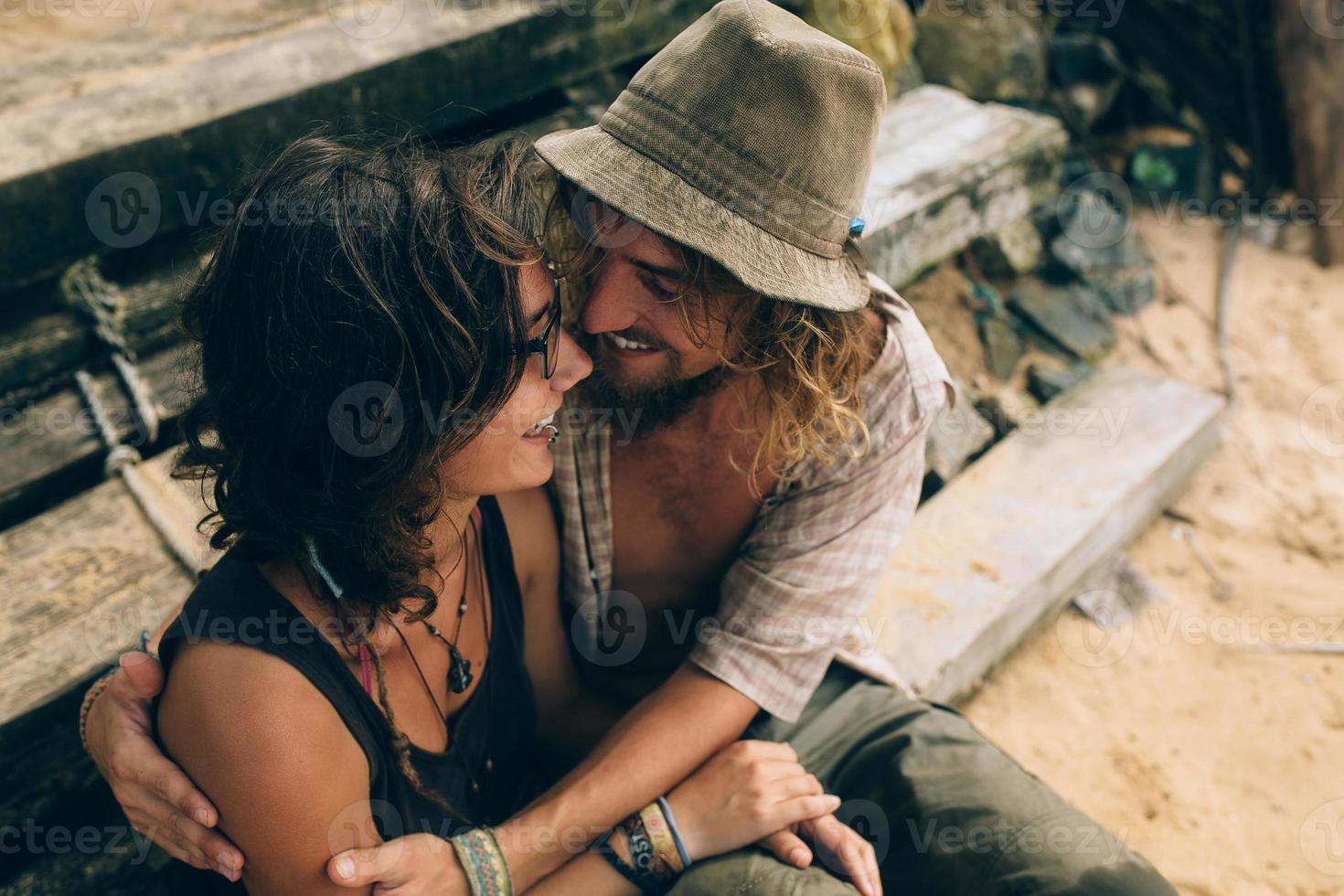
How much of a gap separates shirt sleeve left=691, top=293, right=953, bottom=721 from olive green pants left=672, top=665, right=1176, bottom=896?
232 millimetres

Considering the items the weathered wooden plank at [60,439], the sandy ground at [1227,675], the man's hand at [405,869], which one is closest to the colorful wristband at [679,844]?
the man's hand at [405,869]

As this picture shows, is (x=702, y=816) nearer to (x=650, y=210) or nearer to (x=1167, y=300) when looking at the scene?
(x=650, y=210)

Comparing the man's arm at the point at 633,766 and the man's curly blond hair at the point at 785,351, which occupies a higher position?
the man's curly blond hair at the point at 785,351

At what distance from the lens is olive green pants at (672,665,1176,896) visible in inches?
77.9

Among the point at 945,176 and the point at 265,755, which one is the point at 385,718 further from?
the point at 945,176

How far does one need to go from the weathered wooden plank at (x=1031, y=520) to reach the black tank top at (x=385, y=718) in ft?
4.48

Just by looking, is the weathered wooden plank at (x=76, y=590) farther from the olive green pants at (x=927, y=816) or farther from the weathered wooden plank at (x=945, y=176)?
the weathered wooden plank at (x=945, y=176)

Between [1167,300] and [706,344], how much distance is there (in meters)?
4.30

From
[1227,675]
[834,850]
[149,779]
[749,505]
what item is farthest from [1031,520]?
[149,779]

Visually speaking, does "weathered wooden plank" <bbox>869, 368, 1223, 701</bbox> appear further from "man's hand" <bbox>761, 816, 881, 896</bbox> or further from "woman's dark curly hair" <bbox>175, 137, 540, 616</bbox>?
"woman's dark curly hair" <bbox>175, 137, 540, 616</bbox>

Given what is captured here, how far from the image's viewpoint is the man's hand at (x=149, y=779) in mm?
1567

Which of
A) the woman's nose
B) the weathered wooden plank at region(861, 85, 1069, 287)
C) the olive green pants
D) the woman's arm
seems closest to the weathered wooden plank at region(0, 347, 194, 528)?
the woman's arm

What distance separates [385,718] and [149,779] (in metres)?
0.40

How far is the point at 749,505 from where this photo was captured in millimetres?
2406
